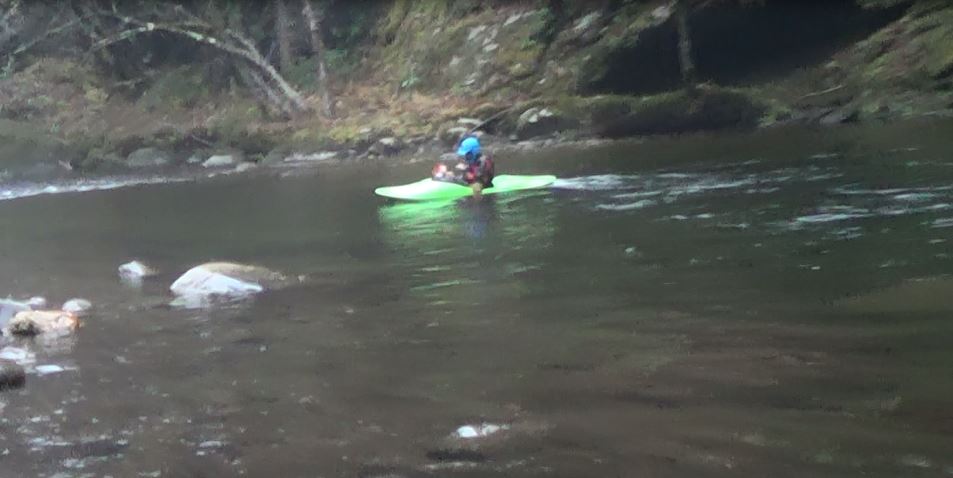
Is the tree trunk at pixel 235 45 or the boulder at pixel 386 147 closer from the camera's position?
the boulder at pixel 386 147

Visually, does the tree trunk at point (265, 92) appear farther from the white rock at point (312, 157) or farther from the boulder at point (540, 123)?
the boulder at point (540, 123)

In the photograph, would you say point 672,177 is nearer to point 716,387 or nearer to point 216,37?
point 716,387

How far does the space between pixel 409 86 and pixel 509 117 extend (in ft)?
15.8

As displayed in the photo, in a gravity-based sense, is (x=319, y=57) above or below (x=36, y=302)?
above

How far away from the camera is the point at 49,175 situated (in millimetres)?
26625

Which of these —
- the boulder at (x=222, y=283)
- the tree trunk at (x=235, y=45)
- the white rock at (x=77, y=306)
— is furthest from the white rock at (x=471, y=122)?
the white rock at (x=77, y=306)

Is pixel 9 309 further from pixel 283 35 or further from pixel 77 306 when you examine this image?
pixel 283 35

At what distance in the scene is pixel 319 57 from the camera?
Result: 28.8 metres

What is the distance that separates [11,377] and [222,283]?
285 cm

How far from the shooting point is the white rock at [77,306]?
28.0ft

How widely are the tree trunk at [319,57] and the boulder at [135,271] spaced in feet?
59.7

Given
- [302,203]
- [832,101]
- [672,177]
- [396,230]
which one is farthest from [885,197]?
[832,101]

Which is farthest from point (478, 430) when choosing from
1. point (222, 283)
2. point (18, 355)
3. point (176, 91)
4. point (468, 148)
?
point (176, 91)

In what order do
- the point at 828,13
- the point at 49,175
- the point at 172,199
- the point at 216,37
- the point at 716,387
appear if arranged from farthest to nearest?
the point at 216,37 → the point at 49,175 → the point at 828,13 → the point at 172,199 → the point at 716,387
